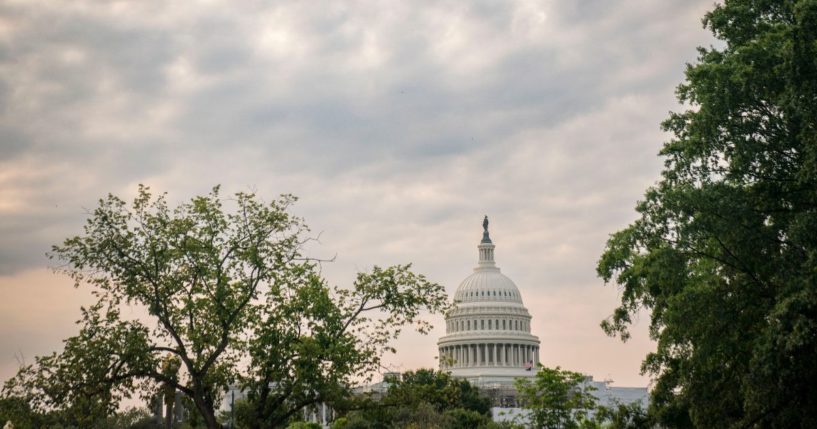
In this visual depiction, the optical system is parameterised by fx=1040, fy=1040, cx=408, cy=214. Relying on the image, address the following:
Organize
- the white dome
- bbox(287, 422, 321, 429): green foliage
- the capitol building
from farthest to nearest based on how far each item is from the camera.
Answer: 1. the white dome
2. the capitol building
3. bbox(287, 422, 321, 429): green foliage

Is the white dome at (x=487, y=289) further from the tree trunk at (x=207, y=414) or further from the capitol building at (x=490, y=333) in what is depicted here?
the tree trunk at (x=207, y=414)

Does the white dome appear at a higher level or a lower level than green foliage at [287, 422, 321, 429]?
higher

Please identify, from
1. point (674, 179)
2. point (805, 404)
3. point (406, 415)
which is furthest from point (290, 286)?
point (406, 415)

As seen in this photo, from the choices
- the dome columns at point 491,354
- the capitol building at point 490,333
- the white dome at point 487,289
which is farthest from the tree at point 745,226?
the white dome at point 487,289

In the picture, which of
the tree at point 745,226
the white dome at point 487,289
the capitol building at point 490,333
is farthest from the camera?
the white dome at point 487,289

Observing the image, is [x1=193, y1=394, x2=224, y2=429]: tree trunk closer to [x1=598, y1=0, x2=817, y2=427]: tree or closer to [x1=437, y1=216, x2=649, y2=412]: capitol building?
[x1=598, y1=0, x2=817, y2=427]: tree

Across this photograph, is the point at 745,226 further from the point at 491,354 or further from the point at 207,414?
the point at 491,354

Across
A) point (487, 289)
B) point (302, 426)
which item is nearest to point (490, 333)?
point (487, 289)

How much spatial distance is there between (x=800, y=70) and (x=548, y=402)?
82.6ft

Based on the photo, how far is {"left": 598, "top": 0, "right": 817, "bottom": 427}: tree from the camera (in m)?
28.3

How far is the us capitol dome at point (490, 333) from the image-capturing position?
178625 millimetres

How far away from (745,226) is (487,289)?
518 feet

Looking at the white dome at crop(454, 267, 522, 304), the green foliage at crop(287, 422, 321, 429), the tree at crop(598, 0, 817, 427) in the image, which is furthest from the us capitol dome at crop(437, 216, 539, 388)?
the tree at crop(598, 0, 817, 427)

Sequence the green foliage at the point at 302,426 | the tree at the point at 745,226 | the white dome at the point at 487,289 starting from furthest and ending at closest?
the white dome at the point at 487,289
the green foliage at the point at 302,426
the tree at the point at 745,226
